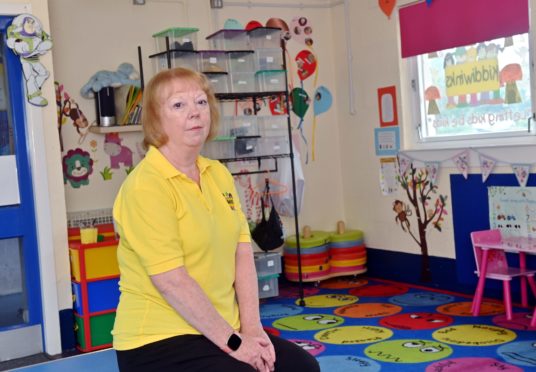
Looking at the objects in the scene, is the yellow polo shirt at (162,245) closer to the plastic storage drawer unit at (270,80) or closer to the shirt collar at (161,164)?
the shirt collar at (161,164)

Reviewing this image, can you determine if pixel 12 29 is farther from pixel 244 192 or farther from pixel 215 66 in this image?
pixel 244 192

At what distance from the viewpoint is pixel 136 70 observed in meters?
4.80

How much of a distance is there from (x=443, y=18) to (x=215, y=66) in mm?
1459

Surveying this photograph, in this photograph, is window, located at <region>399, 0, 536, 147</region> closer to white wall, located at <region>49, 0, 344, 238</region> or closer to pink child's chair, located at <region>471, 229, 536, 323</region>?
pink child's chair, located at <region>471, 229, 536, 323</region>

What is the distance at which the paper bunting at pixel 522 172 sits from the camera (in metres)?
4.24

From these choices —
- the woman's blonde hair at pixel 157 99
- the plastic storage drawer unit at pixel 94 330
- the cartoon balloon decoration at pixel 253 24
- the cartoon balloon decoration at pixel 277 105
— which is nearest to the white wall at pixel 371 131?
the cartoon balloon decoration at pixel 277 105

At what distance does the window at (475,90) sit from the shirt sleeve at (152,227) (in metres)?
3.01

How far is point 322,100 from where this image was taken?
5633 mm

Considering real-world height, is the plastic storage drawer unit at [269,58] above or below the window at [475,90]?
above

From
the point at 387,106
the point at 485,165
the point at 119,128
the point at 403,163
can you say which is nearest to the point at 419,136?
the point at 403,163

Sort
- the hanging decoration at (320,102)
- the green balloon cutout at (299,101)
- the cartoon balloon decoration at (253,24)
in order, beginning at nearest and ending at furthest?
the cartoon balloon decoration at (253,24), the green balloon cutout at (299,101), the hanging decoration at (320,102)

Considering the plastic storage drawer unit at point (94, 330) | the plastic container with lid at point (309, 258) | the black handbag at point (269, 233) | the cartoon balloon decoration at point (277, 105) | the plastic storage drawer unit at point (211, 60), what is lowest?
the plastic storage drawer unit at point (94, 330)

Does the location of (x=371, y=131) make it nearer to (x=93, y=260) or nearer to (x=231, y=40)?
(x=231, y=40)

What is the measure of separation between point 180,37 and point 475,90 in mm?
1851
